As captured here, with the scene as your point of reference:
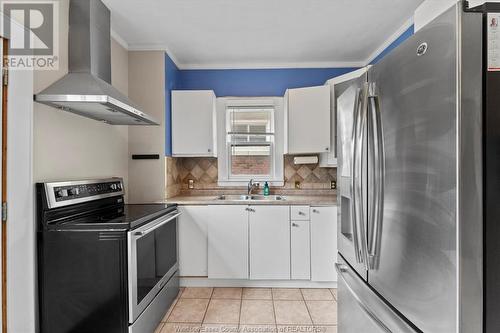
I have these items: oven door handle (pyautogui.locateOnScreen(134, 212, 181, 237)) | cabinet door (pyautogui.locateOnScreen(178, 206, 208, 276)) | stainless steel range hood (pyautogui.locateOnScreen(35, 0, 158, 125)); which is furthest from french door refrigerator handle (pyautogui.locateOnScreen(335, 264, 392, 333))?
stainless steel range hood (pyautogui.locateOnScreen(35, 0, 158, 125))

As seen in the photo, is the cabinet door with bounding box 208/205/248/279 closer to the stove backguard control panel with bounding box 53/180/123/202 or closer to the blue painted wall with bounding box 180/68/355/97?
the stove backguard control panel with bounding box 53/180/123/202

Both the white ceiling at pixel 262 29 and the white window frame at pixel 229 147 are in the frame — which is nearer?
the white ceiling at pixel 262 29

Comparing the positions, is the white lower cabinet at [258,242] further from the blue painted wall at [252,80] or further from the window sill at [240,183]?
the blue painted wall at [252,80]

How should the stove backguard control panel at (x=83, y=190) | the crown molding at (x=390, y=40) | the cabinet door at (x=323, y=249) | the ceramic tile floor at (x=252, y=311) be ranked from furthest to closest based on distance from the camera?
1. the cabinet door at (x=323, y=249)
2. the crown molding at (x=390, y=40)
3. the ceramic tile floor at (x=252, y=311)
4. the stove backguard control panel at (x=83, y=190)

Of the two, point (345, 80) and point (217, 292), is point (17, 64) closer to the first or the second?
point (217, 292)

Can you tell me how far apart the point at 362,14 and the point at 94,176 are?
9.16 feet

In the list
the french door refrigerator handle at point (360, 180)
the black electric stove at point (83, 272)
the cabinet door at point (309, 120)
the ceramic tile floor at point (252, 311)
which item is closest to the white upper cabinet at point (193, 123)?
the cabinet door at point (309, 120)

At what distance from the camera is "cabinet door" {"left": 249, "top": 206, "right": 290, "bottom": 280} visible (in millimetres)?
2758

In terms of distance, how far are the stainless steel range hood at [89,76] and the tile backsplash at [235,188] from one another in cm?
128

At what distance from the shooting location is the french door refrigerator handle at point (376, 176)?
108cm

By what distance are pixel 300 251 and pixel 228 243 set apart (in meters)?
0.77

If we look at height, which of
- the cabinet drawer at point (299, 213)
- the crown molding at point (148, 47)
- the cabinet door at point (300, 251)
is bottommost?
the cabinet door at point (300, 251)

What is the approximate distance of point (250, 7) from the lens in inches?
86.9

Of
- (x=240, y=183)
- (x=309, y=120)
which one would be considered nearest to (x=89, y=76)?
(x=240, y=183)
